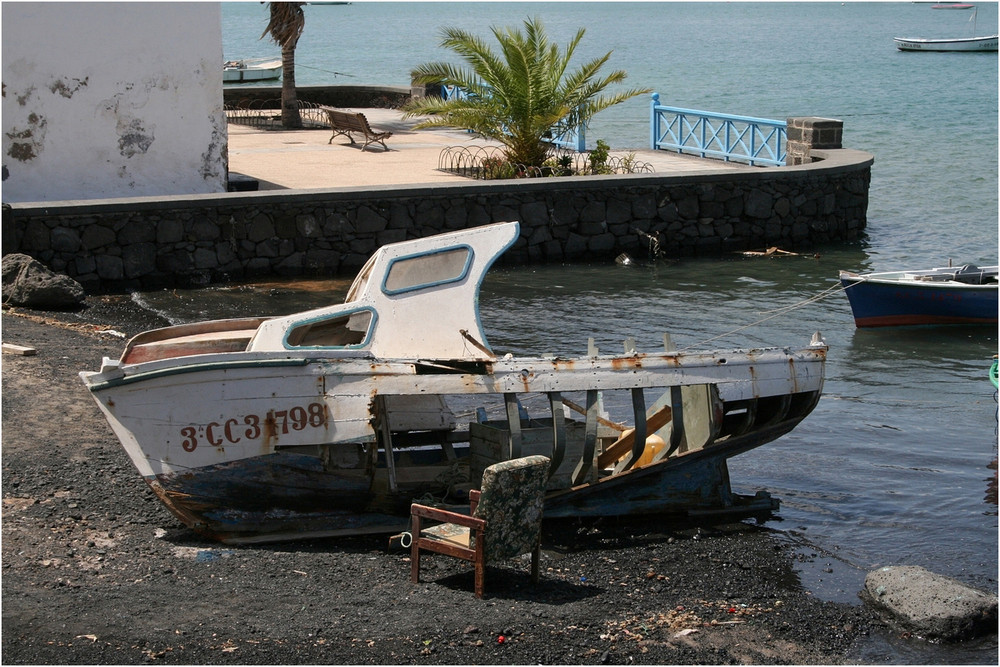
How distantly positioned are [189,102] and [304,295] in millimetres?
3730

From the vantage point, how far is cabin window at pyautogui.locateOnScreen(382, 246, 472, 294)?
8930mm

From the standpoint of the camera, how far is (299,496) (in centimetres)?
857

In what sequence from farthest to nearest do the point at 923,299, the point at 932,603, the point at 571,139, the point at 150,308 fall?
the point at 571,139, the point at 150,308, the point at 923,299, the point at 932,603

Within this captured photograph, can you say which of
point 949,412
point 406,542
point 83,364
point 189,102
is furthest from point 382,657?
point 189,102

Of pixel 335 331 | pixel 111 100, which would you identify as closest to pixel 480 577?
pixel 335 331

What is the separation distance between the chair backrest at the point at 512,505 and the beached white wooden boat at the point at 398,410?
2.79 ft

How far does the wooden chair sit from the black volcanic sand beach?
0.29 meters

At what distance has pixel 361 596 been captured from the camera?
24.8 ft

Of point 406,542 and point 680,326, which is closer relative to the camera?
point 406,542

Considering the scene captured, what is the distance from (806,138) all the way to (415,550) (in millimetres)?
16730

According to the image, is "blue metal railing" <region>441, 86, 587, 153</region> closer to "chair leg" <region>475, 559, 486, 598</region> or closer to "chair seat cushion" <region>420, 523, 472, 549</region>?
"chair seat cushion" <region>420, 523, 472, 549</region>

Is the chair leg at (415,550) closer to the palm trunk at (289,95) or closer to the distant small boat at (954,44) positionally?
the palm trunk at (289,95)

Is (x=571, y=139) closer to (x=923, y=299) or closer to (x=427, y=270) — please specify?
(x=923, y=299)

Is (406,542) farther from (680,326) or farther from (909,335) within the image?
(909,335)
